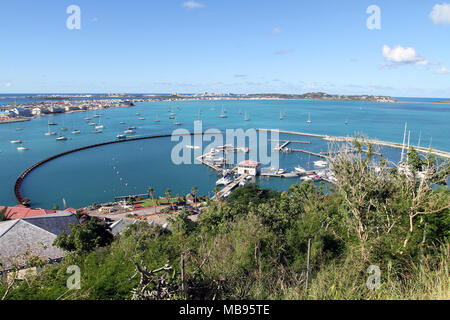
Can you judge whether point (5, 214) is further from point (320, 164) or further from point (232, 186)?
point (320, 164)

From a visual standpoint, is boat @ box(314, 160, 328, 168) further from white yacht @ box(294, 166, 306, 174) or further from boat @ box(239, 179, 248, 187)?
boat @ box(239, 179, 248, 187)

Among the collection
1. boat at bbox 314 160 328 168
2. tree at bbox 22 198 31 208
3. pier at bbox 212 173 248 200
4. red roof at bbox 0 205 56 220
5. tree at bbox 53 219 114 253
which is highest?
tree at bbox 53 219 114 253

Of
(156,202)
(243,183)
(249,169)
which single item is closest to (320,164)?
(249,169)

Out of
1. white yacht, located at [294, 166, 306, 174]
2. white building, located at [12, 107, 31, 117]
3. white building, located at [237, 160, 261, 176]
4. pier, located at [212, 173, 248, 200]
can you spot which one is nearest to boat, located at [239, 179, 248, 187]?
pier, located at [212, 173, 248, 200]

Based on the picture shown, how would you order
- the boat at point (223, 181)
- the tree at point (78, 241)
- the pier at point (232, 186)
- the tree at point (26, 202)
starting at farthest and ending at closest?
the boat at point (223, 181) < the pier at point (232, 186) < the tree at point (26, 202) < the tree at point (78, 241)

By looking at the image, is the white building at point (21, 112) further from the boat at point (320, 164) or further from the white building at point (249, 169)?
the boat at point (320, 164)

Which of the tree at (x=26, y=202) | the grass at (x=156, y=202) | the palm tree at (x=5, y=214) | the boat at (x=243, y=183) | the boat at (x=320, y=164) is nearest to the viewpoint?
the palm tree at (x=5, y=214)

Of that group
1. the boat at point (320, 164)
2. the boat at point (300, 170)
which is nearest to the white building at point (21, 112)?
the boat at point (300, 170)
